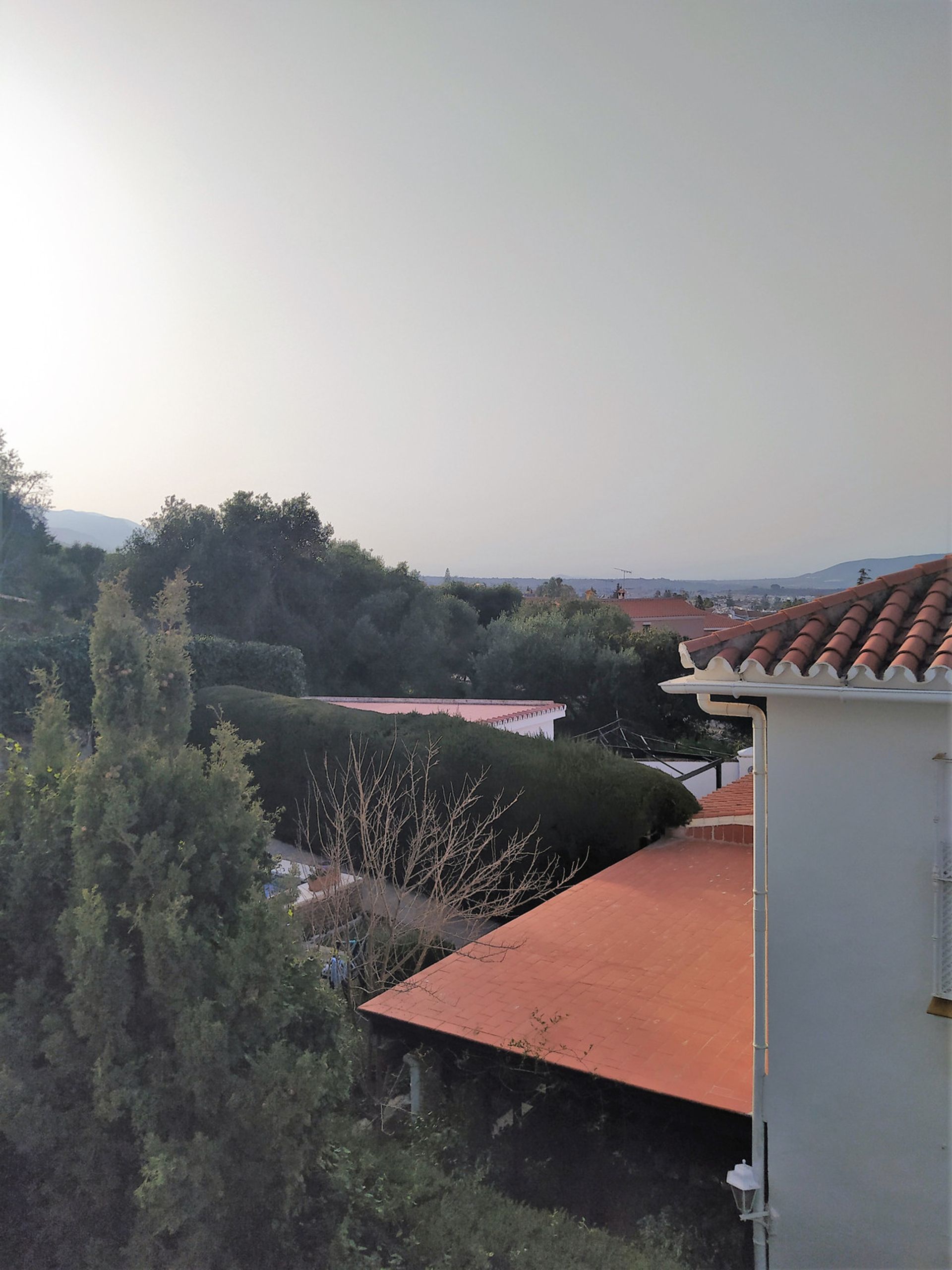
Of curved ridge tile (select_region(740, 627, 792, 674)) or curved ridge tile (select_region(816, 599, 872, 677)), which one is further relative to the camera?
curved ridge tile (select_region(740, 627, 792, 674))

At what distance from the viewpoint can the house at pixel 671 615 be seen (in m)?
35.6

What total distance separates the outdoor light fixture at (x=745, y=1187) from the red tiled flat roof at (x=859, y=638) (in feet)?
8.17

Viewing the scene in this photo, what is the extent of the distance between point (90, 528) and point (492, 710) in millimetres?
20343

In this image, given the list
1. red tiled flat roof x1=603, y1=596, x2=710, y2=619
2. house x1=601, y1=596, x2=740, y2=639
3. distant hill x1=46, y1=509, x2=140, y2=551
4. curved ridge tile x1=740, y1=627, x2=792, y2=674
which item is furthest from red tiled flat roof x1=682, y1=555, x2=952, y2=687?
red tiled flat roof x1=603, y1=596, x2=710, y2=619

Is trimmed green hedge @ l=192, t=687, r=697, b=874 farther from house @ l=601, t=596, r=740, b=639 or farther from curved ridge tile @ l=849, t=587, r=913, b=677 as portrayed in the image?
house @ l=601, t=596, r=740, b=639

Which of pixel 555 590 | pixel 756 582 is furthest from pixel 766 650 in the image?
pixel 555 590

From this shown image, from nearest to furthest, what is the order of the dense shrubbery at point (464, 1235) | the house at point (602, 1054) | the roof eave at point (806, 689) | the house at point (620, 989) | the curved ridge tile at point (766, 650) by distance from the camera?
the roof eave at point (806, 689) < the curved ridge tile at point (766, 650) < the dense shrubbery at point (464, 1235) < the house at point (602, 1054) < the house at point (620, 989)

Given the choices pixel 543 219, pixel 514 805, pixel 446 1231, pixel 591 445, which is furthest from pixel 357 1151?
pixel 591 445

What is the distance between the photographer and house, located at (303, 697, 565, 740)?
1568 centimetres

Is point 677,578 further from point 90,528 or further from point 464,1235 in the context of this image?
point 464,1235

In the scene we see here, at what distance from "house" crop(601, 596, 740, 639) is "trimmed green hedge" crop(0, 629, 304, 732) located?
18.0 m

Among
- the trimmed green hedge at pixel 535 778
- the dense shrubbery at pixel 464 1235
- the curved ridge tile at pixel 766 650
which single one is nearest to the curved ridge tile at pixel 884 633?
the curved ridge tile at pixel 766 650

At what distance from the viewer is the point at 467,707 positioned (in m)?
17.8

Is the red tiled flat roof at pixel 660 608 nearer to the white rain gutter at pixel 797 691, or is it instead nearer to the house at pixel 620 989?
the house at pixel 620 989
